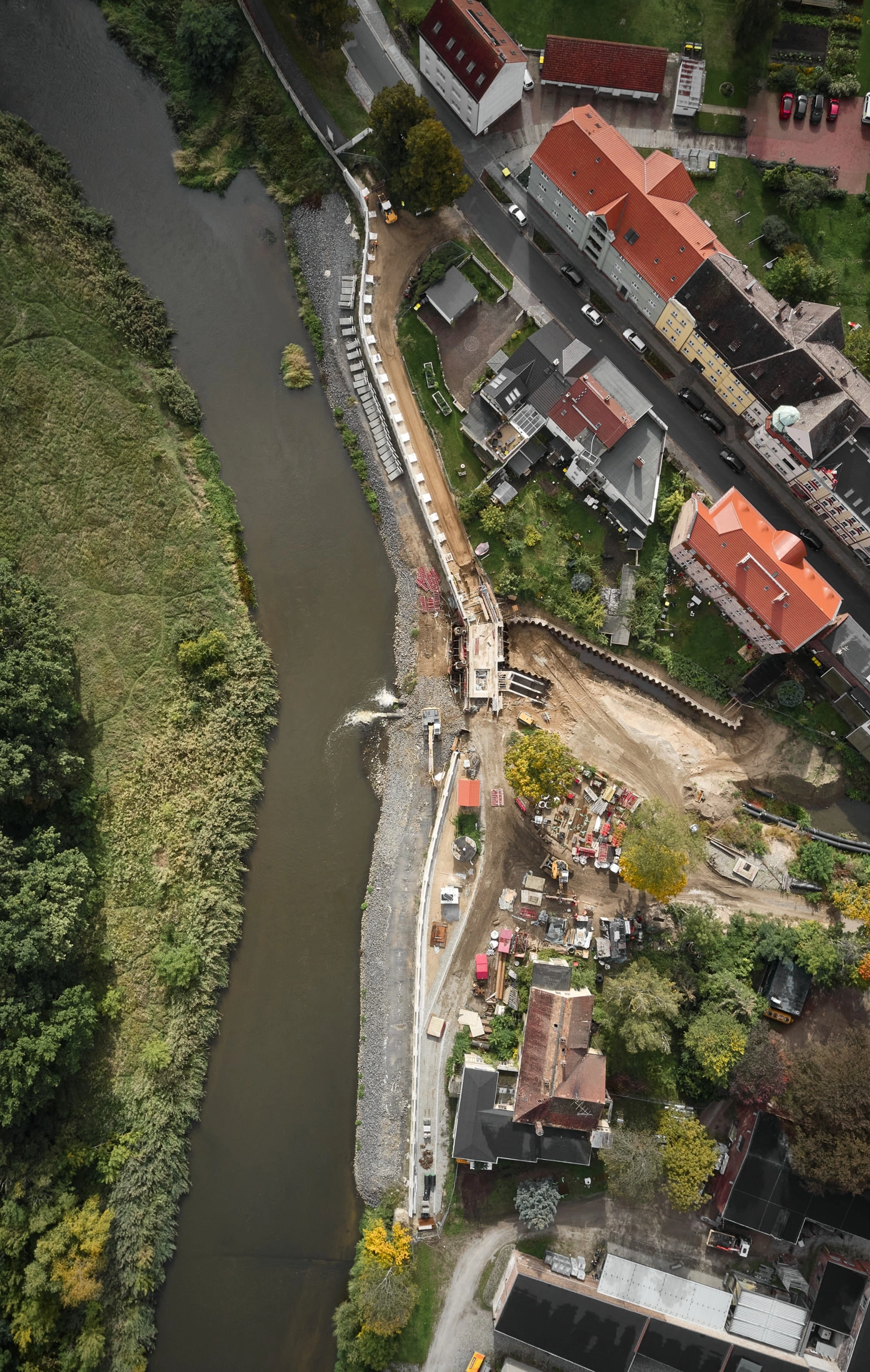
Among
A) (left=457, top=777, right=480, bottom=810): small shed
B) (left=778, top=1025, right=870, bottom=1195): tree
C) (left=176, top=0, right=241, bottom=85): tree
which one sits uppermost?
(left=176, top=0, right=241, bottom=85): tree

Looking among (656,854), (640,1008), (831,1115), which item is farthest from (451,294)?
(831,1115)

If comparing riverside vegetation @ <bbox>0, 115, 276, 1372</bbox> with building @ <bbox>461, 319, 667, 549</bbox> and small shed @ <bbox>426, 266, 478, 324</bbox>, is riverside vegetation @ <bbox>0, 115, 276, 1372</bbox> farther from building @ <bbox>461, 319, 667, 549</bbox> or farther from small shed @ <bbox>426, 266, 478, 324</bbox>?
building @ <bbox>461, 319, 667, 549</bbox>

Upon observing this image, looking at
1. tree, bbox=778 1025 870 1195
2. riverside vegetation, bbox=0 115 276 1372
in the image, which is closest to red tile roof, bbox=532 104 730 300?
riverside vegetation, bbox=0 115 276 1372

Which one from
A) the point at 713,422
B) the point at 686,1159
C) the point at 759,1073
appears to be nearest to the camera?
the point at 686,1159

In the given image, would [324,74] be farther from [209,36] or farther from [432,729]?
[432,729]

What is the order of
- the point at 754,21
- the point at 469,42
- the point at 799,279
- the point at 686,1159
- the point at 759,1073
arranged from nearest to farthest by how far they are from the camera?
the point at 686,1159, the point at 759,1073, the point at 469,42, the point at 799,279, the point at 754,21

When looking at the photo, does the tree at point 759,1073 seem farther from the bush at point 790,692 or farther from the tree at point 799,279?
the tree at point 799,279

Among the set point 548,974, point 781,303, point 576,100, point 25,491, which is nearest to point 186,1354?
point 548,974
